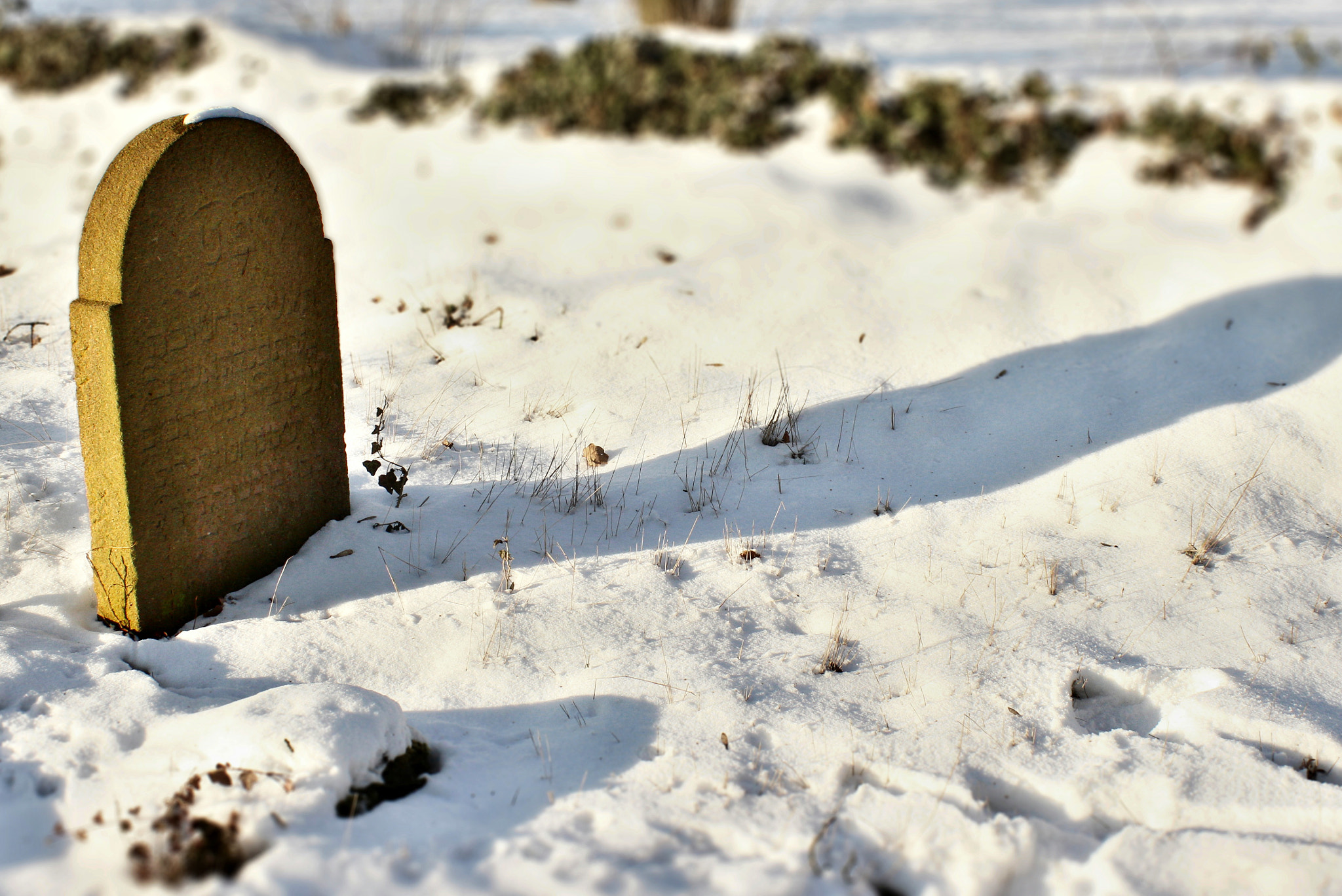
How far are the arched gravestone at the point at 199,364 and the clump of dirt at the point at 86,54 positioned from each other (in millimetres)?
8760

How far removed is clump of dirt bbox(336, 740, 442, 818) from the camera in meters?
2.01

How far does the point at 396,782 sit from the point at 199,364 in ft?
4.40

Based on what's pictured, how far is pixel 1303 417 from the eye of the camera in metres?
4.10

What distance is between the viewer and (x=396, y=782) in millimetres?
2123

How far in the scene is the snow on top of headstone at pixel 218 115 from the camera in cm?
254

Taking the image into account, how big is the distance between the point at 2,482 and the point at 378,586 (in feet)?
4.73

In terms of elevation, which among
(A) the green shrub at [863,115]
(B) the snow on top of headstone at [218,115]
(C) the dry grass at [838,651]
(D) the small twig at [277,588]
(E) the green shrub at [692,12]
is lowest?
(C) the dry grass at [838,651]

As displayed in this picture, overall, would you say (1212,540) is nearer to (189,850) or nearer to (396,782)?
(396,782)

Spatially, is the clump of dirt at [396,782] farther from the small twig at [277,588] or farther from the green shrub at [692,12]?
the green shrub at [692,12]

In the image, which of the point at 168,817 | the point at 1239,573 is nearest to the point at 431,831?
the point at 168,817

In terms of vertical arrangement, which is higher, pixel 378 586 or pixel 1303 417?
pixel 1303 417

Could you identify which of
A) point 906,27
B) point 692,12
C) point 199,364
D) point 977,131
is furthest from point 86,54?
point 199,364

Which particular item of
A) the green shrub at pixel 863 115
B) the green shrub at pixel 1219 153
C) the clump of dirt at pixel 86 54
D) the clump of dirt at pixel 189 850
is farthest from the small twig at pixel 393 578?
the clump of dirt at pixel 86 54

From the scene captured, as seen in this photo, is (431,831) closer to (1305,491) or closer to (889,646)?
(889,646)
